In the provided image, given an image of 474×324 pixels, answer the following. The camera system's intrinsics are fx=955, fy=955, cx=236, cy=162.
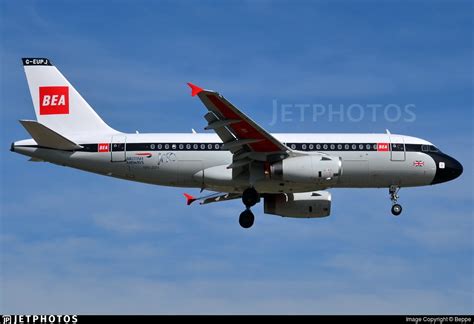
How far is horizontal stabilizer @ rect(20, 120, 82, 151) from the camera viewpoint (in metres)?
46.3

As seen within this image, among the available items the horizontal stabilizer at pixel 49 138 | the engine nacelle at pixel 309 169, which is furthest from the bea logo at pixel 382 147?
the horizontal stabilizer at pixel 49 138

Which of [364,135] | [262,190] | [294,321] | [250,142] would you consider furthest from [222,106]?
[294,321]

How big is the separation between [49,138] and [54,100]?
3.82 m

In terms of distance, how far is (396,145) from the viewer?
4819 centimetres

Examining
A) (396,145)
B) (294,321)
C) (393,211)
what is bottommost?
(294,321)

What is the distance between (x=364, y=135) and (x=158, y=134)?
10428 mm

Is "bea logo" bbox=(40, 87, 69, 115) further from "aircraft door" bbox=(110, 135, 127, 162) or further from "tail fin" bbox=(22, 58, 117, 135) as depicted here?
"aircraft door" bbox=(110, 135, 127, 162)

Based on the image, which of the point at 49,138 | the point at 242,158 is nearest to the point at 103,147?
the point at 49,138

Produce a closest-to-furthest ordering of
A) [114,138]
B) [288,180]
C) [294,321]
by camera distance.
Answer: [294,321], [288,180], [114,138]

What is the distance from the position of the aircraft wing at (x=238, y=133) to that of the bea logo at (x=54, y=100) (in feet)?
32.8

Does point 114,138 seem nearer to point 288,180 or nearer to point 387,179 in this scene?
point 288,180

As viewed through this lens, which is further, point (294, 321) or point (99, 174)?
point (99, 174)

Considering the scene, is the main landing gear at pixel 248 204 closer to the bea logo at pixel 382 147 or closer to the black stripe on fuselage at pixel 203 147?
the black stripe on fuselage at pixel 203 147

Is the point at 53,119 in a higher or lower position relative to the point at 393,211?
higher
